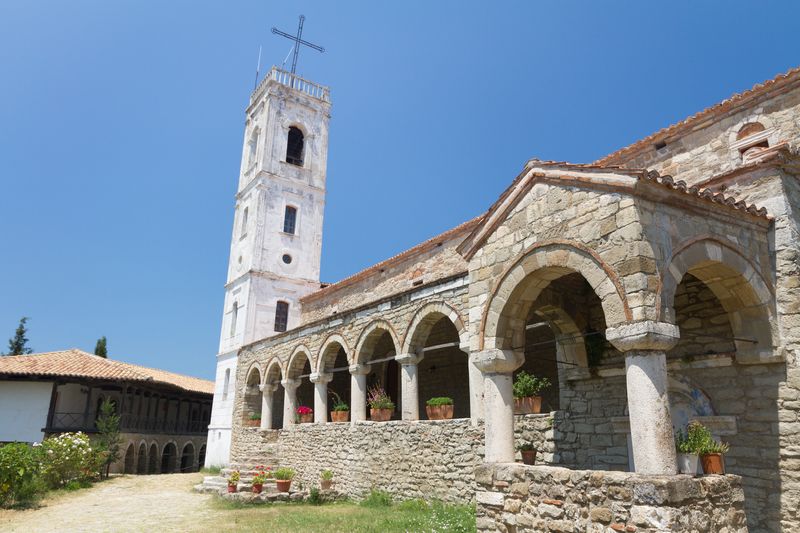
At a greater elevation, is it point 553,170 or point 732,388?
point 553,170

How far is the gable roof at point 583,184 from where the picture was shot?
18.5 ft

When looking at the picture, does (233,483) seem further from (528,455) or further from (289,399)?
(528,455)

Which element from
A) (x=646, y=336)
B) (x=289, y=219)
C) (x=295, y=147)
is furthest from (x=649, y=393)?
(x=295, y=147)

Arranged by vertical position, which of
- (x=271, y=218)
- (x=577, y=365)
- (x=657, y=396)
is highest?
(x=271, y=218)

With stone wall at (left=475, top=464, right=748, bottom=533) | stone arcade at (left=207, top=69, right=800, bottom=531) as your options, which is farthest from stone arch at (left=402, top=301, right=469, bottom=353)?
stone wall at (left=475, top=464, right=748, bottom=533)

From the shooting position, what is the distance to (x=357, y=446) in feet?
41.0

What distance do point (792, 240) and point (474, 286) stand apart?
380cm

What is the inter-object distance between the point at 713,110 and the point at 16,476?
53.1 feet

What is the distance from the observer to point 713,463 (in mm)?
5375

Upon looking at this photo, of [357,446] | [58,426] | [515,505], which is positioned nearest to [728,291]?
[515,505]

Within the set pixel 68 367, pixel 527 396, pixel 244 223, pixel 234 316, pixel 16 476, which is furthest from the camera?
pixel 244 223

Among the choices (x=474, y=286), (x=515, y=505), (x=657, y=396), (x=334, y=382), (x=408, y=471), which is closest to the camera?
(x=657, y=396)

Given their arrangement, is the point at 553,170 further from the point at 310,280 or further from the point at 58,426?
the point at 58,426

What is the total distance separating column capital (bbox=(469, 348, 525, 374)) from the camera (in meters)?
6.79
